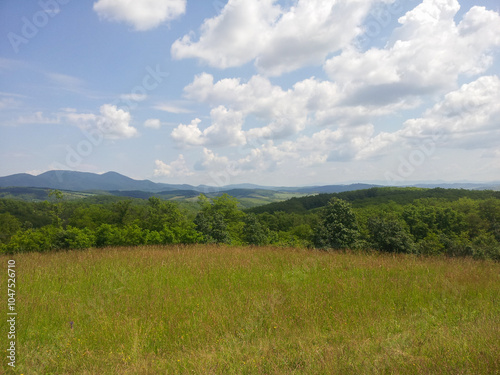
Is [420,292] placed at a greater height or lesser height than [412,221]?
greater

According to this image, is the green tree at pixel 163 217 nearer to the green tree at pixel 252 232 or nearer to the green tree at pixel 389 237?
the green tree at pixel 389 237

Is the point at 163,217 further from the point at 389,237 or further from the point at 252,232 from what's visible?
the point at 252,232

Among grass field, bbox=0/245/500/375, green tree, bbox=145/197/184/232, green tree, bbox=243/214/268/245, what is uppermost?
grass field, bbox=0/245/500/375

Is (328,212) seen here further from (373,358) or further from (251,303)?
(373,358)

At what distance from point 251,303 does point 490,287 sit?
604 centimetres

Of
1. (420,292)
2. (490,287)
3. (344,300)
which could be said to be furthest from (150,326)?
(490,287)

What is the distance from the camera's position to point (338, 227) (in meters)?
15.5

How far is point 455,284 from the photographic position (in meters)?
6.13

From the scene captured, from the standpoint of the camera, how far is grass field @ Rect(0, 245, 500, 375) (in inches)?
131

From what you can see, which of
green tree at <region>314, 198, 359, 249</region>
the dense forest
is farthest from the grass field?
green tree at <region>314, 198, 359, 249</region>

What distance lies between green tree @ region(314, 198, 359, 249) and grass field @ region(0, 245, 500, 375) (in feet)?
22.9

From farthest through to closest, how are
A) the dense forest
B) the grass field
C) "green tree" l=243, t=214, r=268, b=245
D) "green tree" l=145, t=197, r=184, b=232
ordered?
Answer: 1. "green tree" l=243, t=214, r=268, b=245
2. "green tree" l=145, t=197, r=184, b=232
3. the dense forest
4. the grass field

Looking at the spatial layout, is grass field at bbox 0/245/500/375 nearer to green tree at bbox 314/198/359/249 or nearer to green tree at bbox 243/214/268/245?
green tree at bbox 314/198/359/249

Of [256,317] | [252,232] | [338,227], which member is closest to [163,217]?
[338,227]
